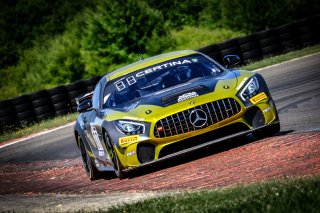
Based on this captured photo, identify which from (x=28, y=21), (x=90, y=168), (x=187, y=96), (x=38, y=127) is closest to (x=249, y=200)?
(x=187, y=96)

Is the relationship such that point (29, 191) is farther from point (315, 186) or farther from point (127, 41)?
point (127, 41)

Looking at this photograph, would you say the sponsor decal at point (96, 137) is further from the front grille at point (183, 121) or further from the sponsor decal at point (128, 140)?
the front grille at point (183, 121)

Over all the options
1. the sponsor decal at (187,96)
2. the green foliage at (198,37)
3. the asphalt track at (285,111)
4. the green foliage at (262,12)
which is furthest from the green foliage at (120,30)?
the sponsor decal at (187,96)

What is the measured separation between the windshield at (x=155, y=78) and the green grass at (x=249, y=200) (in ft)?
9.38

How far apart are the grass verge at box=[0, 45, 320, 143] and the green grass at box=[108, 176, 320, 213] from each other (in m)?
15.7

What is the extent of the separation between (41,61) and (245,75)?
148ft

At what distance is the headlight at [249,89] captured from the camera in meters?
8.12

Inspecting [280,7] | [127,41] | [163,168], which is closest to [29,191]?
[163,168]

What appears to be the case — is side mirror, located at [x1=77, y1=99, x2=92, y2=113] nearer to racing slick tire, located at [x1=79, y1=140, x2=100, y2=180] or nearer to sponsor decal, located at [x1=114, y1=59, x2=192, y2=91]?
sponsor decal, located at [x1=114, y1=59, x2=192, y2=91]

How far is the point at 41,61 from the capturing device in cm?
5231

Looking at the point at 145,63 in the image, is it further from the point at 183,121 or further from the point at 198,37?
the point at 198,37

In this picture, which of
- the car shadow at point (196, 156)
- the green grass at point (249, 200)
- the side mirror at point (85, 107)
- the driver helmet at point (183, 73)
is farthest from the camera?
the side mirror at point (85, 107)

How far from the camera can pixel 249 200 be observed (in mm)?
5055

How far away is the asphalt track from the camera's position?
10.0m
